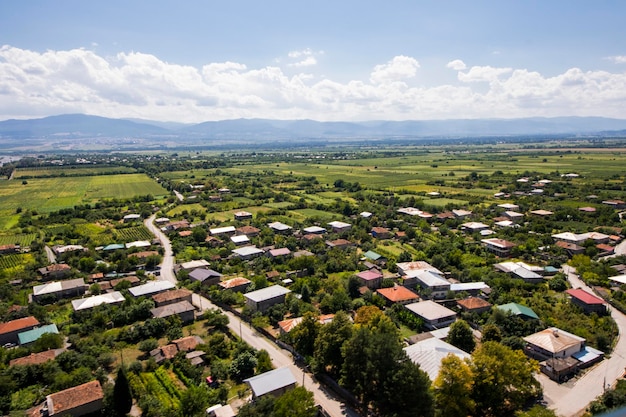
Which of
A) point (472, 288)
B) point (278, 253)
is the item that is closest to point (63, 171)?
point (278, 253)

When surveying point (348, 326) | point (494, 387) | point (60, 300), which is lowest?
point (60, 300)

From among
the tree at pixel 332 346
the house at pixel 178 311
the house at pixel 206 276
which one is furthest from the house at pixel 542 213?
the house at pixel 178 311

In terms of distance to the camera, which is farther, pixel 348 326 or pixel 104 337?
pixel 104 337

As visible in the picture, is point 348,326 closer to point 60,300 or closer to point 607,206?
point 60,300

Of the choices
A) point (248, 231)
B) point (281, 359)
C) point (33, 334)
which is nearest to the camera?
point (281, 359)

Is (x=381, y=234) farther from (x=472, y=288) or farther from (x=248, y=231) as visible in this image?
(x=472, y=288)

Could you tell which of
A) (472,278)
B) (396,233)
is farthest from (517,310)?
(396,233)

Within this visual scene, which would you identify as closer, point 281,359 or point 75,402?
point 75,402
